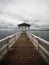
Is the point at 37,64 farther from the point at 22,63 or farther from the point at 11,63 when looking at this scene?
the point at 11,63

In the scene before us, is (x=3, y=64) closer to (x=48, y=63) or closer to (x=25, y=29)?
(x=48, y=63)

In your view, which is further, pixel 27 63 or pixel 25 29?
pixel 25 29

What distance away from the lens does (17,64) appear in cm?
505

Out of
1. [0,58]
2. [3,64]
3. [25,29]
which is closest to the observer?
[3,64]

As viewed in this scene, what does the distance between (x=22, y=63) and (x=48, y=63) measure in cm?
115

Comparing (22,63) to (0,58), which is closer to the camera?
(22,63)

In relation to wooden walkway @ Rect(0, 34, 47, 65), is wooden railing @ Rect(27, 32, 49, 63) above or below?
above

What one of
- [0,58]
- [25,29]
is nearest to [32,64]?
[0,58]

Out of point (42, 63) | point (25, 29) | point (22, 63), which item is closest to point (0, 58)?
point (22, 63)

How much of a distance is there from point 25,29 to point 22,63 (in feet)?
100.0

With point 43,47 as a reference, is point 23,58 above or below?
below

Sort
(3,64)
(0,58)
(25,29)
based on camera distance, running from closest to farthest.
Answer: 1. (3,64)
2. (0,58)
3. (25,29)

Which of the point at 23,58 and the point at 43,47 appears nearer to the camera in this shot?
the point at 23,58

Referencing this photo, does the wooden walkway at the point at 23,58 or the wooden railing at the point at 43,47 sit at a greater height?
the wooden railing at the point at 43,47
